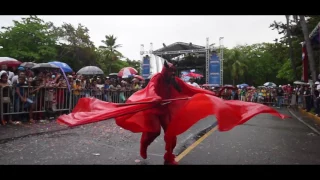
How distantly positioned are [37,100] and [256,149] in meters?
8.13

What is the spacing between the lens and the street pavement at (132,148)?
19.1ft

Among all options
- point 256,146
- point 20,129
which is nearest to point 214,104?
point 256,146

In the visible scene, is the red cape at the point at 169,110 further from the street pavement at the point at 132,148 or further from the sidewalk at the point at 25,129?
the sidewalk at the point at 25,129

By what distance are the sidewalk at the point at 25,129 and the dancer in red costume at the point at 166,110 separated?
12.0 ft

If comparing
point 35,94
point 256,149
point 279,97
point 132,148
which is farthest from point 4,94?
point 279,97

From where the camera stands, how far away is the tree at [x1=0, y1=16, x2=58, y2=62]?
127 ft

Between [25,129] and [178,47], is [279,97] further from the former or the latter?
[25,129]

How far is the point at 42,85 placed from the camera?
38.4 ft

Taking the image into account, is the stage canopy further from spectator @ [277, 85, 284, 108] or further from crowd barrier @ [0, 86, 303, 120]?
crowd barrier @ [0, 86, 303, 120]

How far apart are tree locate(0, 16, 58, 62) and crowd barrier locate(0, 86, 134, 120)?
27549 mm

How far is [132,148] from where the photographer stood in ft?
22.9

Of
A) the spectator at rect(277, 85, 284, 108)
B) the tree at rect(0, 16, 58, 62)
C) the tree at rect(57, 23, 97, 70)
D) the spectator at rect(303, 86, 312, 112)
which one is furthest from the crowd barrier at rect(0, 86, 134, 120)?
the tree at rect(57, 23, 97, 70)

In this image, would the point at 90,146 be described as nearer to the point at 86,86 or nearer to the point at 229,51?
the point at 86,86
